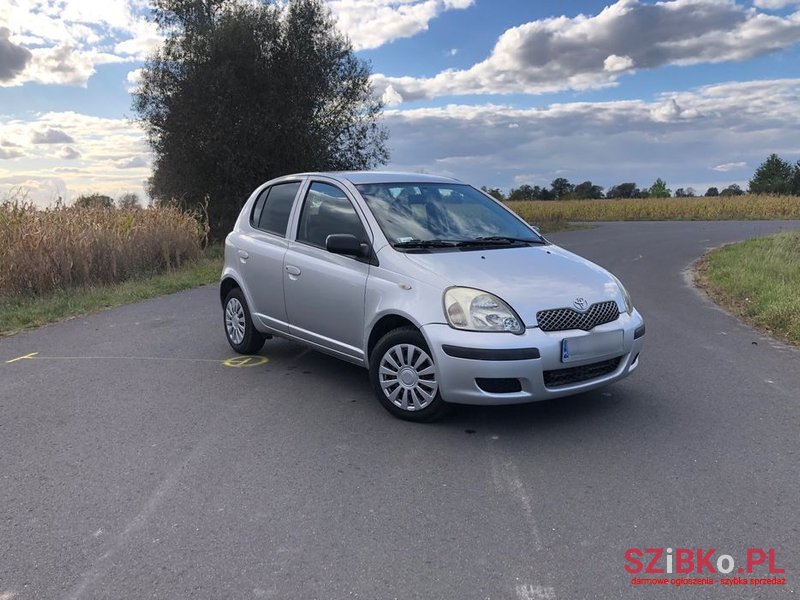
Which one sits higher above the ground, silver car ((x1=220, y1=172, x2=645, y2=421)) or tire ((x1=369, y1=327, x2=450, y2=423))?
silver car ((x1=220, y1=172, x2=645, y2=421))

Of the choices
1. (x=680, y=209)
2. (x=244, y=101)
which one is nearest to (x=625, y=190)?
(x=680, y=209)

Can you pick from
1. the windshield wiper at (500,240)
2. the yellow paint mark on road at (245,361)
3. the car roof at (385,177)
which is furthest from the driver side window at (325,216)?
the yellow paint mark on road at (245,361)

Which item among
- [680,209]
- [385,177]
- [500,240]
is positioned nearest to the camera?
[500,240]

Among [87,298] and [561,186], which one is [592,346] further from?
[561,186]

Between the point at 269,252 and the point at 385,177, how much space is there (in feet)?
4.21

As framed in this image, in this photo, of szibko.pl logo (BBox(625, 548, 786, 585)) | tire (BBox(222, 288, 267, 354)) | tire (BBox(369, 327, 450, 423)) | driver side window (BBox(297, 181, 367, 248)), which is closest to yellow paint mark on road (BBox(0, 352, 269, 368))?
tire (BBox(222, 288, 267, 354))

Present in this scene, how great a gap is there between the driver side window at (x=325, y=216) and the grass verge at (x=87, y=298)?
5101 mm

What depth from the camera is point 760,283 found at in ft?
33.9

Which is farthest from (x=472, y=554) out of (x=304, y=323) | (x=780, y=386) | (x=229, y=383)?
(x=780, y=386)

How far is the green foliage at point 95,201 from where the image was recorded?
590 inches

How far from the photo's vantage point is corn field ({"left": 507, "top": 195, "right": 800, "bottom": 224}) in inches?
1672

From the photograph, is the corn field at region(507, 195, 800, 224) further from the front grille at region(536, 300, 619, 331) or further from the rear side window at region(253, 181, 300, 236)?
the front grille at region(536, 300, 619, 331)

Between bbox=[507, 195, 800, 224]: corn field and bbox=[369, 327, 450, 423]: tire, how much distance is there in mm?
35669

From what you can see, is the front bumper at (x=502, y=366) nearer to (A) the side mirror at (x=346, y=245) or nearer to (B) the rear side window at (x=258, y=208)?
(A) the side mirror at (x=346, y=245)
